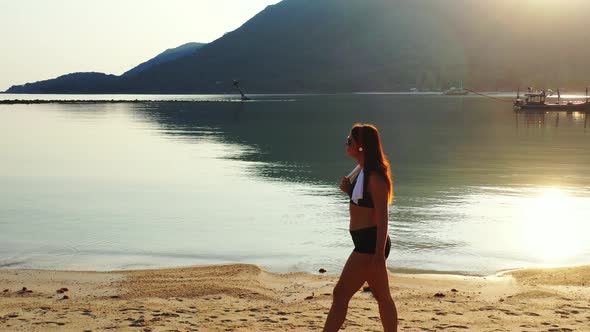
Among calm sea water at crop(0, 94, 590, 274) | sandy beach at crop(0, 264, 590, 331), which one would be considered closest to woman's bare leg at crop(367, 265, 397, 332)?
sandy beach at crop(0, 264, 590, 331)

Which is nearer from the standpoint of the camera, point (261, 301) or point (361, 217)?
point (361, 217)

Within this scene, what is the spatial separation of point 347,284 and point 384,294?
43cm

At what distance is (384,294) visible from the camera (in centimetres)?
739

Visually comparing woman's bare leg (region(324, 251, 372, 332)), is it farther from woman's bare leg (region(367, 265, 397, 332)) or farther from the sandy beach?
the sandy beach

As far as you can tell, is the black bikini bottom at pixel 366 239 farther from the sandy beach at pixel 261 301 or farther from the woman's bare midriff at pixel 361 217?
the sandy beach at pixel 261 301

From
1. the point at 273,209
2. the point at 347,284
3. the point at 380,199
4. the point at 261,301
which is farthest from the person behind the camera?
the point at 273,209

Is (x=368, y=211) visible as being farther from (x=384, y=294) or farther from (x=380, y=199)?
(x=384, y=294)

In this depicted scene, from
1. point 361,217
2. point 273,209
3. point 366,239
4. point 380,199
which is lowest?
point 273,209

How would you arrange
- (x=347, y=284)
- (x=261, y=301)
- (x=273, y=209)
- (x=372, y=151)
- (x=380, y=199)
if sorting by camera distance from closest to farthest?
(x=380, y=199), (x=372, y=151), (x=347, y=284), (x=261, y=301), (x=273, y=209)

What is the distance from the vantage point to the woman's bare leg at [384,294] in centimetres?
723

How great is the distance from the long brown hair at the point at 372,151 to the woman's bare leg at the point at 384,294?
2.65 feet

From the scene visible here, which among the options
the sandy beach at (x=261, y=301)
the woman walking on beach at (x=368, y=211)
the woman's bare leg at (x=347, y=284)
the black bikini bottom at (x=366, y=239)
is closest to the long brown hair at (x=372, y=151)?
the woman walking on beach at (x=368, y=211)

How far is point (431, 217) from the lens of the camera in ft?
64.6

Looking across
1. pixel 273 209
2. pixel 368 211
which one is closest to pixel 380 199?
pixel 368 211
